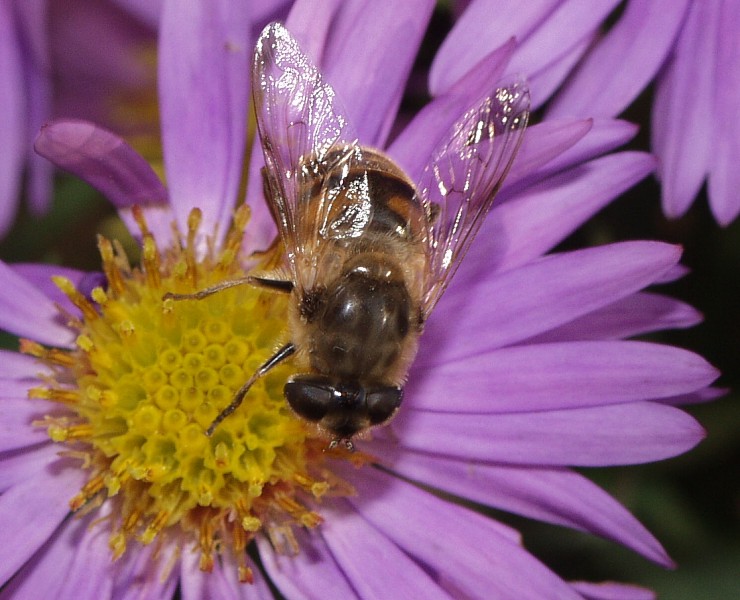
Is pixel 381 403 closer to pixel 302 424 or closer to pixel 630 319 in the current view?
pixel 302 424

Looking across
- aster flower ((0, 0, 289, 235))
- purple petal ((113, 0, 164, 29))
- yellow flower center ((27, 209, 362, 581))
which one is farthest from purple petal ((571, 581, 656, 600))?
purple petal ((113, 0, 164, 29))

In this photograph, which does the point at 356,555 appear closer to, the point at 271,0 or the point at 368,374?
the point at 368,374

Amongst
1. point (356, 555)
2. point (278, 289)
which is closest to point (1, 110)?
point (278, 289)

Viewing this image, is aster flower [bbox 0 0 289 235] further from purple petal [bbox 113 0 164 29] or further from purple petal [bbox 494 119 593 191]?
purple petal [bbox 494 119 593 191]

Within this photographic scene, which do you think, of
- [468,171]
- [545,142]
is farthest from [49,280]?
[545,142]

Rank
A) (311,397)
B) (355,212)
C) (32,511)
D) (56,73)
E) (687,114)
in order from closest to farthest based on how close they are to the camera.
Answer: (311,397)
(355,212)
(32,511)
(687,114)
(56,73)

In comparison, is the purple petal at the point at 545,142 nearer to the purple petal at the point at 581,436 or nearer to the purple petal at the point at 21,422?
the purple petal at the point at 581,436
